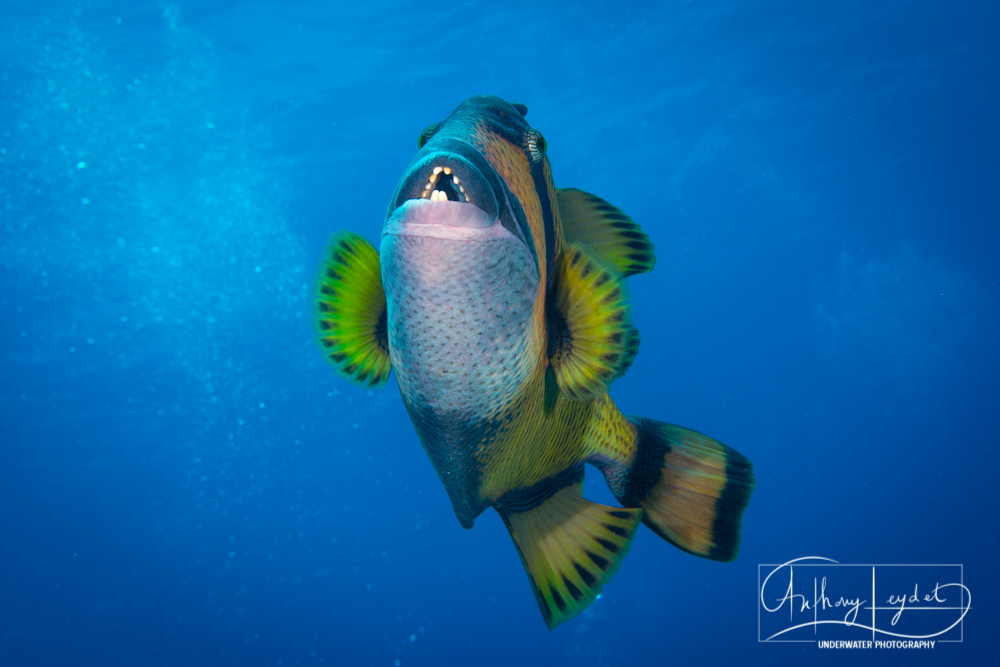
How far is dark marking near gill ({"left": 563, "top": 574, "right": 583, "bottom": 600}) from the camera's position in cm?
216

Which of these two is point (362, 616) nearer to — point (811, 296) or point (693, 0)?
point (693, 0)

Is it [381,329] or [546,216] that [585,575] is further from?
[546,216]

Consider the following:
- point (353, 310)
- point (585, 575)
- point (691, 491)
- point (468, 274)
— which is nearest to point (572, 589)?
point (585, 575)

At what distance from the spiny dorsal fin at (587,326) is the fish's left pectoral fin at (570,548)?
0.95 metres

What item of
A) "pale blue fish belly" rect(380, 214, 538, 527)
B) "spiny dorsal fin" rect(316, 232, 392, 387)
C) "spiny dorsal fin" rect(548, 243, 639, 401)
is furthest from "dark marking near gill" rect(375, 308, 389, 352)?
"spiny dorsal fin" rect(548, 243, 639, 401)

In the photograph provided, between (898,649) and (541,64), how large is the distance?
83.6ft

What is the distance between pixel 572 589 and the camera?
2.18 metres

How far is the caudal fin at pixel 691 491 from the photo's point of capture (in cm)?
243

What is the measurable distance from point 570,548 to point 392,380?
16.7 m

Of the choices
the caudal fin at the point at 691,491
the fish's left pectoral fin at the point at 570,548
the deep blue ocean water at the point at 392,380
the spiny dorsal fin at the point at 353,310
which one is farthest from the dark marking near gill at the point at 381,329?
the deep blue ocean water at the point at 392,380

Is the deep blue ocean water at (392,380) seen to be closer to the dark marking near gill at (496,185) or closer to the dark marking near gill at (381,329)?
the dark marking near gill at (381,329)

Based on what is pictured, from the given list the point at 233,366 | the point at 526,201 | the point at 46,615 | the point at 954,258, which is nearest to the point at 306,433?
the point at 233,366

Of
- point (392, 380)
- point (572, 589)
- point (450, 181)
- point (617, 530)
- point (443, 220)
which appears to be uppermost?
point (392, 380)

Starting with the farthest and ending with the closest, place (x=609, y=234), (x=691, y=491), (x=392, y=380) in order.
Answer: (x=392, y=380) < (x=691, y=491) < (x=609, y=234)
